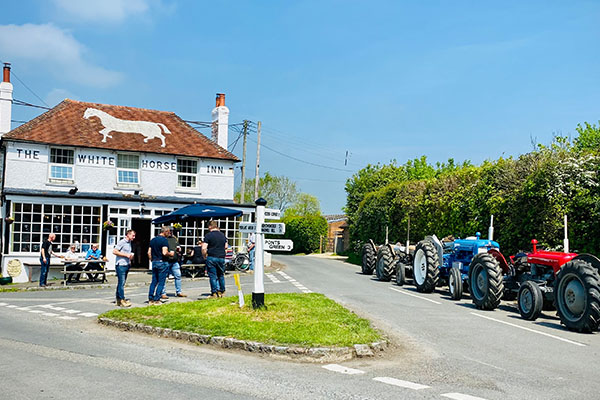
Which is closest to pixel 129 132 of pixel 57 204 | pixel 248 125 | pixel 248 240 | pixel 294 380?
pixel 57 204

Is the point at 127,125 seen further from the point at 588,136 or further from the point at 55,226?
Result: the point at 588,136

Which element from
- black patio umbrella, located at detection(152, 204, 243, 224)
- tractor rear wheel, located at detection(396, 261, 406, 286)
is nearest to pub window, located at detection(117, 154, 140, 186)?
black patio umbrella, located at detection(152, 204, 243, 224)

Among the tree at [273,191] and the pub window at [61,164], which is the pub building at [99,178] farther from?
the tree at [273,191]

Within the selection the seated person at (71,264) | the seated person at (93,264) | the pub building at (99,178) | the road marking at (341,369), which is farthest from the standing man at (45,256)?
the road marking at (341,369)

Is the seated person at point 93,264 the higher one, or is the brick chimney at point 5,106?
the brick chimney at point 5,106

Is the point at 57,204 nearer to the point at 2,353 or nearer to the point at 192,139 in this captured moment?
the point at 192,139

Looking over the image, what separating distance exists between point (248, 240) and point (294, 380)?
2189cm

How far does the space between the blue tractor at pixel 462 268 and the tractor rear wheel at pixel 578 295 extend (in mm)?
2054

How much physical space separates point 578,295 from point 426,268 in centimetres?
664

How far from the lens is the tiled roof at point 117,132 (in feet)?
90.3

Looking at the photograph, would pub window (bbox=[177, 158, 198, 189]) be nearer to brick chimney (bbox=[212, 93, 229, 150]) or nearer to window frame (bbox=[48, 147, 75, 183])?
brick chimney (bbox=[212, 93, 229, 150])

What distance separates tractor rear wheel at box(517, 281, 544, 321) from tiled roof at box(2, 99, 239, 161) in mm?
19975

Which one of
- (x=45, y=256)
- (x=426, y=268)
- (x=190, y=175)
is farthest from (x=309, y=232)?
(x=426, y=268)

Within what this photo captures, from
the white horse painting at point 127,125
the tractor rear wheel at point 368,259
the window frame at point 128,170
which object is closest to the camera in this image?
the tractor rear wheel at point 368,259
